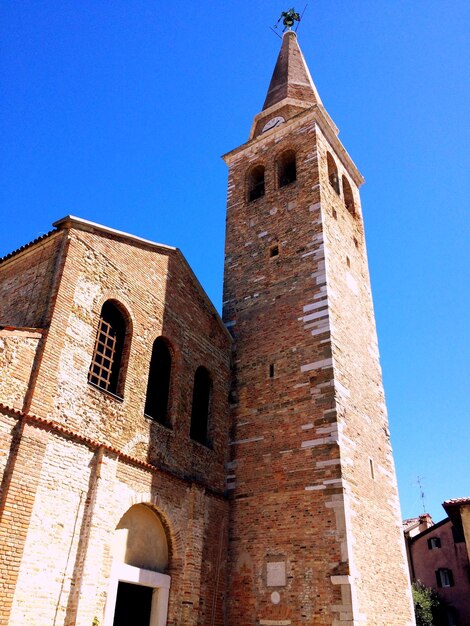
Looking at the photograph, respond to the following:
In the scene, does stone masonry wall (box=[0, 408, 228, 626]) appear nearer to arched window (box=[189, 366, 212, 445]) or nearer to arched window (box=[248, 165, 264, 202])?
arched window (box=[189, 366, 212, 445])

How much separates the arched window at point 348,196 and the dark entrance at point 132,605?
40.2 ft

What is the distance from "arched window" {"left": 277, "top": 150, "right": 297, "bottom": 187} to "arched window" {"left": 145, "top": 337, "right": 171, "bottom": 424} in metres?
7.13

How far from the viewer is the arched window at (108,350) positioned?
31.2ft

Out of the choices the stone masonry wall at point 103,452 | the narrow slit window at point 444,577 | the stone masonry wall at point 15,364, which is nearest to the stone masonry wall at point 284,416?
the stone masonry wall at point 103,452

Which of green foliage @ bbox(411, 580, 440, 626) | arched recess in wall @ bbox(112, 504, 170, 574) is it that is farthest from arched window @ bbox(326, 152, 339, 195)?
green foliage @ bbox(411, 580, 440, 626)

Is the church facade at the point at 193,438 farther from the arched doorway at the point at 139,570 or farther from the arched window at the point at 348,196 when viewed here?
the arched window at the point at 348,196

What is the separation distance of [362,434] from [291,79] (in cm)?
1385

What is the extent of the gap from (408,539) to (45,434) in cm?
2527

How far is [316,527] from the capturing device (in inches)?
388

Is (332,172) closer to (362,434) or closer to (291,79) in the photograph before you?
(291,79)

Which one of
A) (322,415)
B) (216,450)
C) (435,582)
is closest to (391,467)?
(322,415)

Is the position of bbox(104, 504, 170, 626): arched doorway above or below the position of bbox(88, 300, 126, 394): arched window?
below

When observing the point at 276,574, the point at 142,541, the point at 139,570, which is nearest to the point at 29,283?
the point at 142,541

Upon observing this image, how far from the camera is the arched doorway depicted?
861cm
